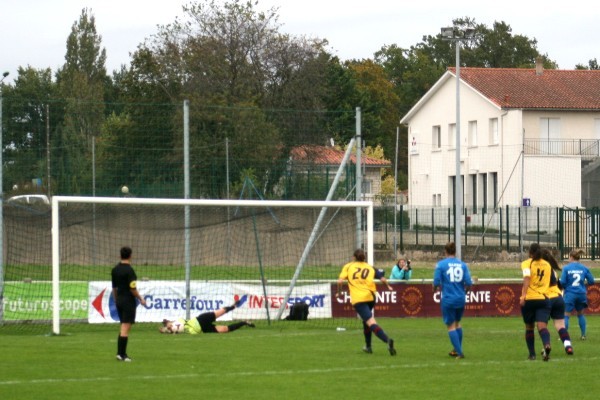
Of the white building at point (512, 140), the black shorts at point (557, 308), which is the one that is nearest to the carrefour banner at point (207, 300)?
the black shorts at point (557, 308)

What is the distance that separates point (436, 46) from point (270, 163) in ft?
290

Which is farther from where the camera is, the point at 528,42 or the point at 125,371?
the point at 528,42

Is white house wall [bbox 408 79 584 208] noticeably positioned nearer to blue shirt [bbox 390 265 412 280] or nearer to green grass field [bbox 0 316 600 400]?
blue shirt [bbox 390 265 412 280]

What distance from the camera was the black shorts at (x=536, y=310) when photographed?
17.8 metres

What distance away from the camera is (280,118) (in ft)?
91.6

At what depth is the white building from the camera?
5938 centimetres

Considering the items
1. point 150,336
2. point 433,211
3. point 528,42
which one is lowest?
point 150,336

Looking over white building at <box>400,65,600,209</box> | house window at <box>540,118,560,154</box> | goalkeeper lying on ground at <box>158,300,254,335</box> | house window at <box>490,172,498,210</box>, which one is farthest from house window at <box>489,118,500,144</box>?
goalkeeper lying on ground at <box>158,300,254,335</box>

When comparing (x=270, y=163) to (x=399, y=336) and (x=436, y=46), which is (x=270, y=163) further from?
(x=436, y=46)

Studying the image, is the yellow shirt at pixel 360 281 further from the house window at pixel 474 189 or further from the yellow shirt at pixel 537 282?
the house window at pixel 474 189

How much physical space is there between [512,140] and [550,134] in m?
2.89

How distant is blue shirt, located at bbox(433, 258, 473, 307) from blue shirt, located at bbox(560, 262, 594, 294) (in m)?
4.20

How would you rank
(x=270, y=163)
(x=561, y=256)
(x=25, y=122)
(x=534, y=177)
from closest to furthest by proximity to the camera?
(x=25, y=122) < (x=270, y=163) < (x=561, y=256) < (x=534, y=177)

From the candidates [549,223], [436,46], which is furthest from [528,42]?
[549,223]
